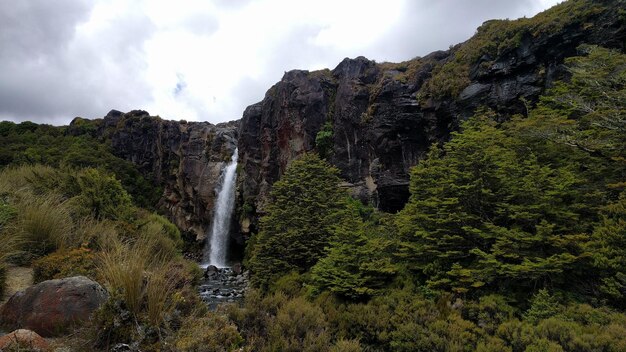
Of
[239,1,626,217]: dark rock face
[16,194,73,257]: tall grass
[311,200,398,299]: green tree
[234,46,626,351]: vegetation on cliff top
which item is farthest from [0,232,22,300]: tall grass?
[239,1,626,217]: dark rock face

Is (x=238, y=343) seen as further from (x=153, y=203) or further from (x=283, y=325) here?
(x=153, y=203)

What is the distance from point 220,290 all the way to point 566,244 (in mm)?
17111

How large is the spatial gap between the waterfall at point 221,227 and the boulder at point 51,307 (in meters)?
27.7

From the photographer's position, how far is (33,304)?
137 inches

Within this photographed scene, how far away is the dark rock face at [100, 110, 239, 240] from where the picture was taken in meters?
33.8

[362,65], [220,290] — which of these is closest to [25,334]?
[220,290]

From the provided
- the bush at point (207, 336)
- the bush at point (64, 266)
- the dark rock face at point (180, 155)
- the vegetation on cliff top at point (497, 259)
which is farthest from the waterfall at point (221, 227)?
the bush at point (207, 336)

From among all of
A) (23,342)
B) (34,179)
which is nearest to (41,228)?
(23,342)

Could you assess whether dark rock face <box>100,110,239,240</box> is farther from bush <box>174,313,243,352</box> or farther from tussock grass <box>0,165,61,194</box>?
bush <box>174,313,243,352</box>

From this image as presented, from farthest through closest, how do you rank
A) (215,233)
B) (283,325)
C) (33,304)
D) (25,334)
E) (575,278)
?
(215,233), (575,278), (283,325), (33,304), (25,334)

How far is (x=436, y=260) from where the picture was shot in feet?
27.0

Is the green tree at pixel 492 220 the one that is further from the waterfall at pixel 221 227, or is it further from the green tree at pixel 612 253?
the waterfall at pixel 221 227

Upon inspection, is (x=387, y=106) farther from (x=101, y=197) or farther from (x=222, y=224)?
(x=222, y=224)

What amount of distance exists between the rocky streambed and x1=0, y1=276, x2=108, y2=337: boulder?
1177cm
